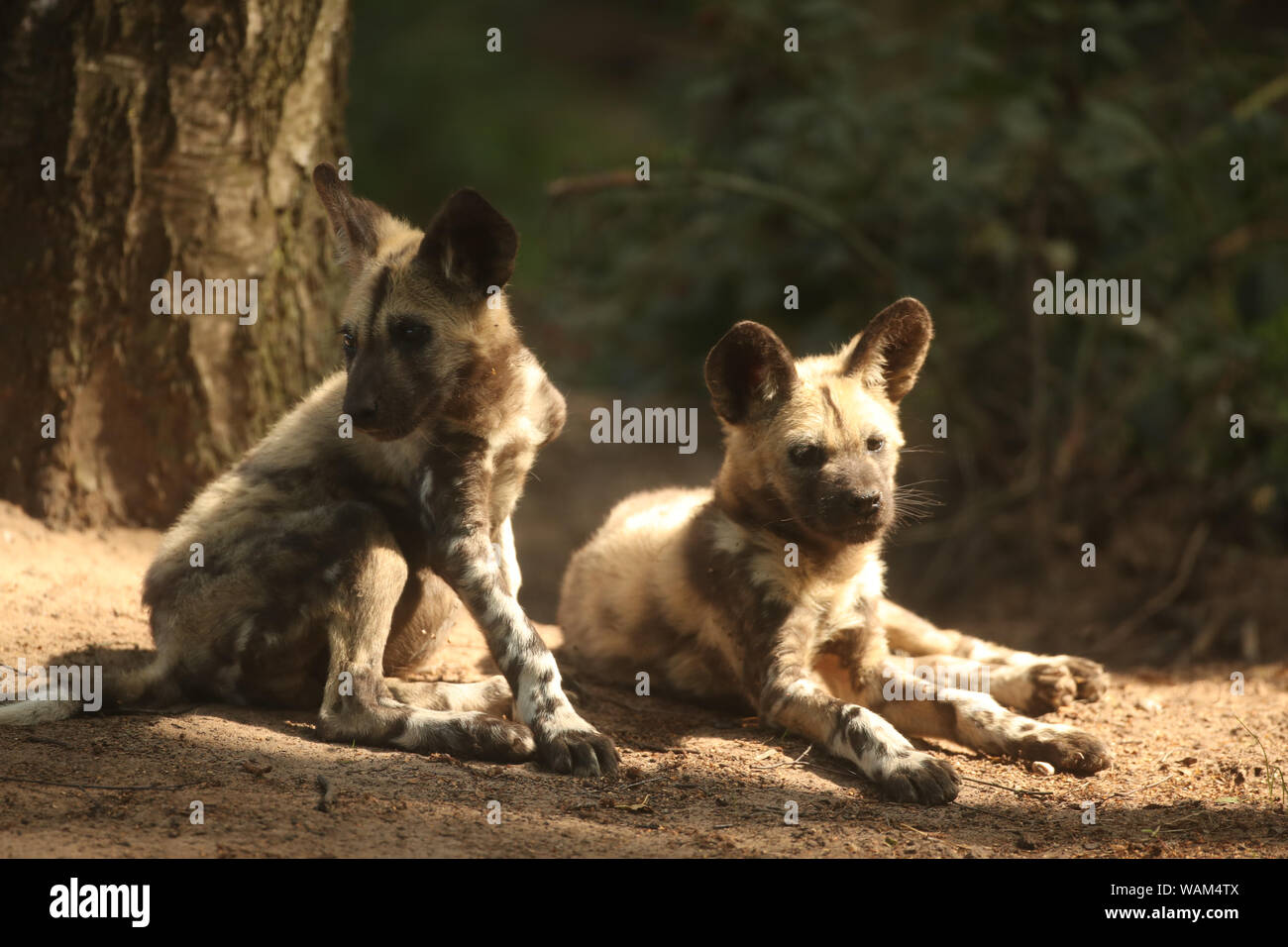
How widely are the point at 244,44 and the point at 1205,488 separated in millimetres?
6637

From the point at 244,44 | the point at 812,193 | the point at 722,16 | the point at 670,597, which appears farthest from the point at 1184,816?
the point at 722,16

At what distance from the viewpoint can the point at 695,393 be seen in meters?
9.77

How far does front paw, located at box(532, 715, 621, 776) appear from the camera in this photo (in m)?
4.33

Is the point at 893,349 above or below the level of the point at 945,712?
above

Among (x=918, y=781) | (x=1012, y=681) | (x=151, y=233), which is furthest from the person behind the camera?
(x=151, y=233)

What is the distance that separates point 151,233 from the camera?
5820 millimetres

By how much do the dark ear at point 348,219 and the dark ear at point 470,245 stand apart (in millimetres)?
406

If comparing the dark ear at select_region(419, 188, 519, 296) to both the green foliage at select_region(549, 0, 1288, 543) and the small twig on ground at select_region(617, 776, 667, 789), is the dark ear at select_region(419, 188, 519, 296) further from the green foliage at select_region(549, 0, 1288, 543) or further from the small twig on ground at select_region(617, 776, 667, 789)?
the green foliage at select_region(549, 0, 1288, 543)

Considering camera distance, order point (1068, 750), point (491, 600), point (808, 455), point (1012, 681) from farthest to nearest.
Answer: point (1012, 681) → point (808, 455) → point (1068, 750) → point (491, 600)

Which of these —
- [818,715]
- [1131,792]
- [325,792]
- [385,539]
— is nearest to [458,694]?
[385,539]

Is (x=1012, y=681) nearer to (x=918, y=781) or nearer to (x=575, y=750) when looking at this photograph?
(x=918, y=781)

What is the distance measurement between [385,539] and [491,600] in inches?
19.8

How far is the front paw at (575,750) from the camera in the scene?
433 cm

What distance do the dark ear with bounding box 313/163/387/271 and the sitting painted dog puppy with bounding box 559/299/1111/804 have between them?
1.49 meters
